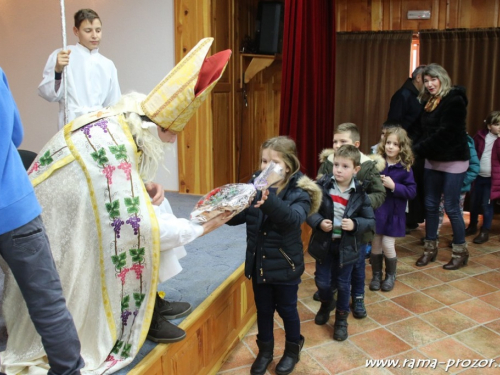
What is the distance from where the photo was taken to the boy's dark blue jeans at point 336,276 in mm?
2482

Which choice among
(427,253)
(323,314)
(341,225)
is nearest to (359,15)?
(427,253)

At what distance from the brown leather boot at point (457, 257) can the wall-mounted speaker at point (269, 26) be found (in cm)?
228

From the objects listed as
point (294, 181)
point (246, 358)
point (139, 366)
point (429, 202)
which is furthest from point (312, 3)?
point (139, 366)

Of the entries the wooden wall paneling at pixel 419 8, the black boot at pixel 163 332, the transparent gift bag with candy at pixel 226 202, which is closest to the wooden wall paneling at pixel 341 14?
the wooden wall paneling at pixel 419 8

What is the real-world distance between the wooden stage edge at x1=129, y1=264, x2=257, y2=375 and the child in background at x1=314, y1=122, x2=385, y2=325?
0.43 m

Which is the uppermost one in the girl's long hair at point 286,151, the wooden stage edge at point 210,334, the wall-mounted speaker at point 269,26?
the wall-mounted speaker at point 269,26

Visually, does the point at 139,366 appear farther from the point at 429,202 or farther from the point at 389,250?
the point at 429,202

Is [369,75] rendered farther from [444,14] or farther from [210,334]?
[210,334]

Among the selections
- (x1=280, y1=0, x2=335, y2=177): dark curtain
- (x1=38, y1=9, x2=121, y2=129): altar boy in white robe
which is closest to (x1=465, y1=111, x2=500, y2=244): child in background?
(x1=280, y1=0, x2=335, y2=177): dark curtain

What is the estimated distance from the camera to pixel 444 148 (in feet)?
10.6

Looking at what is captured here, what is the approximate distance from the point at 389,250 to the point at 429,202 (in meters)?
0.62

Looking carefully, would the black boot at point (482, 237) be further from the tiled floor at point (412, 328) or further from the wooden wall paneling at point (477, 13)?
the wooden wall paneling at point (477, 13)

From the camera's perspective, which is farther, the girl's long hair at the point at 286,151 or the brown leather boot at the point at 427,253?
the brown leather boot at the point at 427,253

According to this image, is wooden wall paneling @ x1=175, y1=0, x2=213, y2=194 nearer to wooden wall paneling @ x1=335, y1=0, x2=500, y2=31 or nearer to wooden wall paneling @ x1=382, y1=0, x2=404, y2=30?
wooden wall paneling @ x1=335, y1=0, x2=500, y2=31
